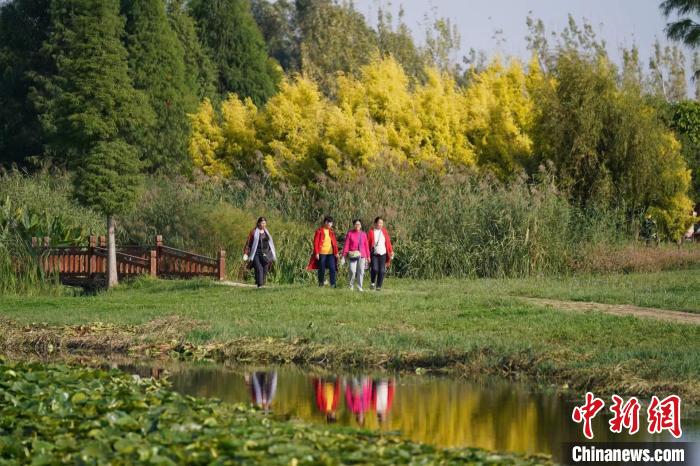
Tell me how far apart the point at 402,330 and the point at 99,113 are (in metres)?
11.7

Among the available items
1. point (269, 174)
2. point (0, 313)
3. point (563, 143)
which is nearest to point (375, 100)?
point (269, 174)

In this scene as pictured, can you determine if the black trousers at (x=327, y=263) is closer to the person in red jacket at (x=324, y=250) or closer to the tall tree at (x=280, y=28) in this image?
the person in red jacket at (x=324, y=250)

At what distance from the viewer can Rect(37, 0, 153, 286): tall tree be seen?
93.3ft

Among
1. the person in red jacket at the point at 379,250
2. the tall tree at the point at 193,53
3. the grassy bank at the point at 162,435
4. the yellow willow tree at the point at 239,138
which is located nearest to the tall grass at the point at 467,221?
the person in red jacket at the point at 379,250

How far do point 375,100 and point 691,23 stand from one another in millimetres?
9727

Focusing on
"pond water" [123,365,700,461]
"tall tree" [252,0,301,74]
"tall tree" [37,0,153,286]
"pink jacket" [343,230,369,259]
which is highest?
"tall tree" [252,0,301,74]

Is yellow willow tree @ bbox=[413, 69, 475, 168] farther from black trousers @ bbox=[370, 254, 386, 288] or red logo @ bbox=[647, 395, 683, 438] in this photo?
red logo @ bbox=[647, 395, 683, 438]

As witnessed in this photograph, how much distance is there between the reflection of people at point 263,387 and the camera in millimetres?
14710

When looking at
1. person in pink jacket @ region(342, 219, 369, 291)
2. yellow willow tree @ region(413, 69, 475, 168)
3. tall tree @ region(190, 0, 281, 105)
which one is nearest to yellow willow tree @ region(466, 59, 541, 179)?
yellow willow tree @ region(413, 69, 475, 168)

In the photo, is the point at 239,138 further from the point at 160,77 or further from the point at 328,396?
the point at 328,396

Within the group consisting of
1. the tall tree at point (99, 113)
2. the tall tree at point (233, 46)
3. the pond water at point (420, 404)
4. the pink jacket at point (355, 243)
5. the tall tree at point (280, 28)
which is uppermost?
the tall tree at point (280, 28)

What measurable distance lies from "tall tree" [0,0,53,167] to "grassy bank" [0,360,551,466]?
125ft

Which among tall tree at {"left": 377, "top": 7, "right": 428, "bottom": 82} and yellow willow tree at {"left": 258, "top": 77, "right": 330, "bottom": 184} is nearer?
yellow willow tree at {"left": 258, "top": 77, "right": 330, "bottom": 184}

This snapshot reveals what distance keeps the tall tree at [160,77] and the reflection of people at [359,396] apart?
3033 centimetres
